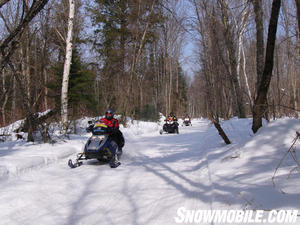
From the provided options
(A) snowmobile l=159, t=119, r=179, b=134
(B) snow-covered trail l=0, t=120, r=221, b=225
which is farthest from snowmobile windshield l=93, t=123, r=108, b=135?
(A) snowmobile l=159, t=119, r=179, b=134

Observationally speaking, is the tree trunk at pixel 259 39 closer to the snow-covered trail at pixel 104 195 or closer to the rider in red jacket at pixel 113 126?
the snow-covered trail at pixel 104 195

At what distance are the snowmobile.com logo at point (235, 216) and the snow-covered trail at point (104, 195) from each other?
13 cm

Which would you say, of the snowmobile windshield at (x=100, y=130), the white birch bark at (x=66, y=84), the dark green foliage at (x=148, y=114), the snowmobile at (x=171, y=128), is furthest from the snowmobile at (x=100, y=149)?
the dark green foliage at (x=148, y=114)

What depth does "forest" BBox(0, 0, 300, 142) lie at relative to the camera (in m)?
6.17

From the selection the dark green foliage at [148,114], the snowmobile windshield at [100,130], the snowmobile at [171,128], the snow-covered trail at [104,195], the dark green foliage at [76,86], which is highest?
the dark green foliage at [76,86]

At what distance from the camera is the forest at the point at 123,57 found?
617cm

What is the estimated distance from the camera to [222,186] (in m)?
3.25

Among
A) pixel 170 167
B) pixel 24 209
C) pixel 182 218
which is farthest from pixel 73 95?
pixel 182 218

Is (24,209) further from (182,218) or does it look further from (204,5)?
(204,5)

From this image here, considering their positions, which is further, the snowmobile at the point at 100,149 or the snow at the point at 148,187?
the snowmobile at the point at 100,149

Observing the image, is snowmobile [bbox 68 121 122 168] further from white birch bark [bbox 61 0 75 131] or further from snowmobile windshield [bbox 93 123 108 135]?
white birch bark [bbox 61 0 75 131]

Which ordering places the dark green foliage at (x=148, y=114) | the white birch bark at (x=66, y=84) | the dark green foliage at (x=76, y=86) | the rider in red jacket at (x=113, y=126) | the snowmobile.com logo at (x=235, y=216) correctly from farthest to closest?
the dark green foliage at (x=148, y=114)
the dark green foliage at (x=76, y=86)
the white birch bark at (x=66, y=84)
the rider in red jacket at (x=113, y=126)
the snowmobile.com logo at (x=235, y=216)

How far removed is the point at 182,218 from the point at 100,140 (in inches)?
133

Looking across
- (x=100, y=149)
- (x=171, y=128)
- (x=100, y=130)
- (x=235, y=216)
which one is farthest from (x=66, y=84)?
(x=235, y=216)
